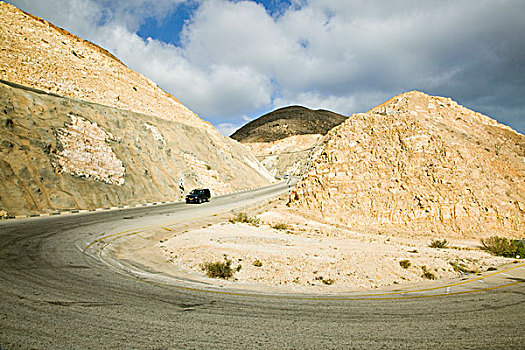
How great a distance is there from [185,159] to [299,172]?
169 feet

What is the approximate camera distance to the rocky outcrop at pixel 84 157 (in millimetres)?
21016

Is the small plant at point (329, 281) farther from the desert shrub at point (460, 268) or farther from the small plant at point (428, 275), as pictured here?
the desert shrub at point (460, 268)

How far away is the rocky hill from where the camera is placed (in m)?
22.1

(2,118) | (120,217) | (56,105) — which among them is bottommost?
(120,217)

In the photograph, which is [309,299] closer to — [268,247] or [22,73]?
[268,247]

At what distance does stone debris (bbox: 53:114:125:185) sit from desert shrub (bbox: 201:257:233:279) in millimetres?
20629

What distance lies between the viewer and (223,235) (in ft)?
50.8

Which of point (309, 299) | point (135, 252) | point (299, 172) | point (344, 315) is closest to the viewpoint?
point (344, 315)

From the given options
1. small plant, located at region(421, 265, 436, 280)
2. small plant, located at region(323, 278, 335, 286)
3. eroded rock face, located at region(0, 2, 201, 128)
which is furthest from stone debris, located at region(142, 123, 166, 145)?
small plant, located at region(421, 265, 436, 280)

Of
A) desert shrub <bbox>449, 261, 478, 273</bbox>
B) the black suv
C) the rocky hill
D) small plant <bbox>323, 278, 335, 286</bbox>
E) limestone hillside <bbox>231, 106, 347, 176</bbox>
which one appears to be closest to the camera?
small plant <bbox>323, 278, 335, 286</bbox>

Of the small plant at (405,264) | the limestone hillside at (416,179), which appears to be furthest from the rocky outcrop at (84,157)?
the small plant at (405,264)

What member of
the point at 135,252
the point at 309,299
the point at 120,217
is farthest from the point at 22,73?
the point at 309,299

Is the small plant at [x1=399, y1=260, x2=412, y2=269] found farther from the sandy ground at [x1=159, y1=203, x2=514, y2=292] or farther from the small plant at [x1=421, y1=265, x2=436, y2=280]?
the small plant at [x1=421, y1=265, x2=436, y2=280]

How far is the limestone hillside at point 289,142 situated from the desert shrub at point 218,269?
172 feet
